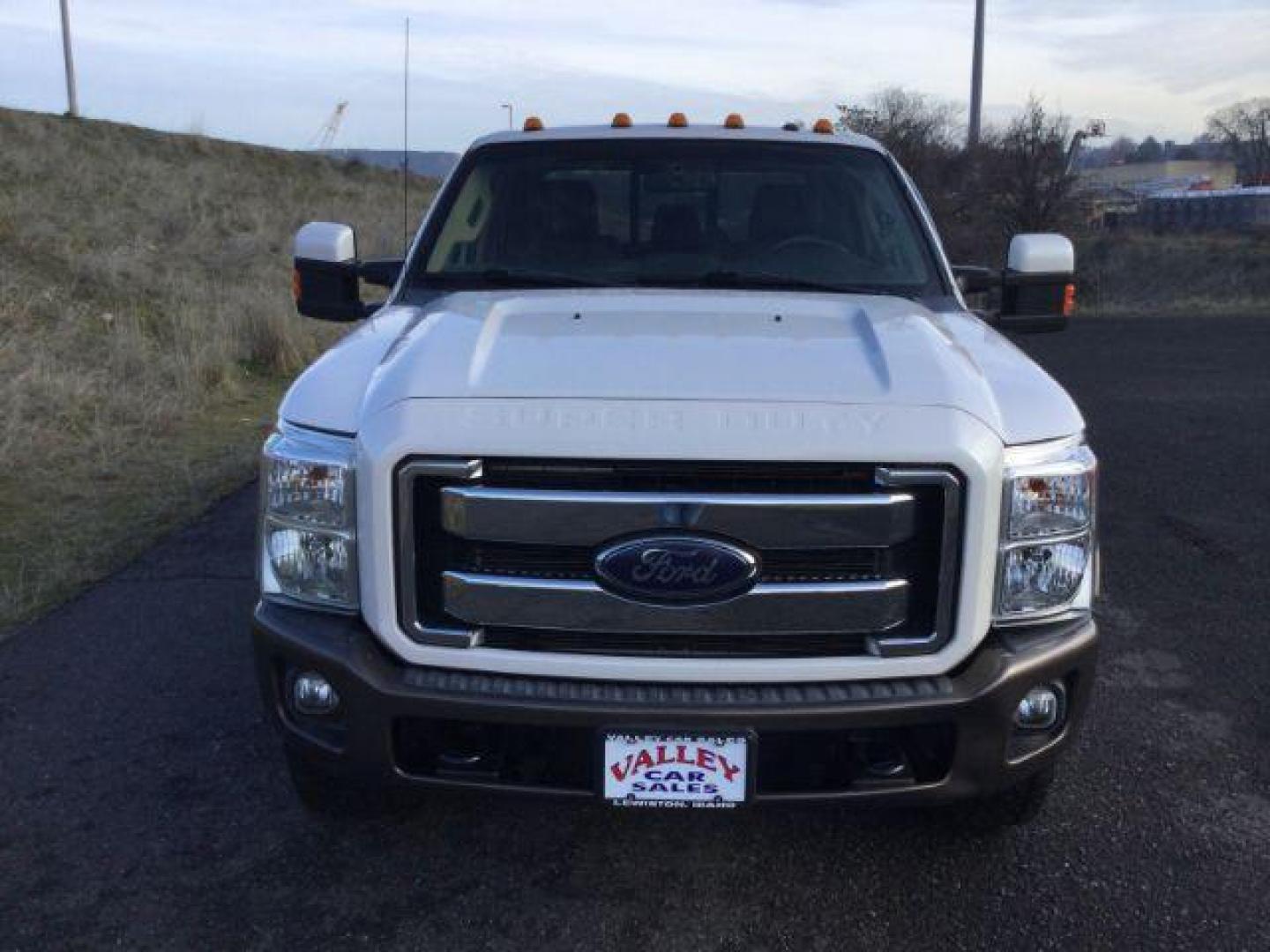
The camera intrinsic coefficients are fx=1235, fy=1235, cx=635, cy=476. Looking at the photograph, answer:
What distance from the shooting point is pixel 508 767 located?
270 cm

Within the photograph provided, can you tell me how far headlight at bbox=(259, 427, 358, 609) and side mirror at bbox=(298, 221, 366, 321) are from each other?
56.5 inches

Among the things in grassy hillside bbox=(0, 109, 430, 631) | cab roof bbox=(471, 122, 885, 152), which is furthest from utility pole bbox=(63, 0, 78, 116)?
cab roof bbox=(471, 122, 885, 152)

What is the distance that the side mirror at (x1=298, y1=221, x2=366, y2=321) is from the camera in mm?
4117

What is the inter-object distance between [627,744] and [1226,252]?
1825 inches

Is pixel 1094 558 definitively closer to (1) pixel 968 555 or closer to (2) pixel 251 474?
(1) pixel 968 555

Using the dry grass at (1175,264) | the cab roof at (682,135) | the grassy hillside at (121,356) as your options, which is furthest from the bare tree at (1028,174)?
the cab roof at (682,135)

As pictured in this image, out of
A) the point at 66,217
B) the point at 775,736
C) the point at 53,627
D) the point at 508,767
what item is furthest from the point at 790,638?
the point at 66,217

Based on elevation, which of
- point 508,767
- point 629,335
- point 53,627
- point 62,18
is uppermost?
point 62,18

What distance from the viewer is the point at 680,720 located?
2541 millimetres

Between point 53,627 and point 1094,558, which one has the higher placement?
point 1094,558

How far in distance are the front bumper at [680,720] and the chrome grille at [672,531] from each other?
0.32ft

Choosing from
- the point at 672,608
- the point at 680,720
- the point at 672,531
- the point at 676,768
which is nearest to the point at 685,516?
the point at 672,531

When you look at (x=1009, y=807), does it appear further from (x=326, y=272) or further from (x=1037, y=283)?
(x=326, y=272)

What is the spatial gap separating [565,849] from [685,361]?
51.3 inches
